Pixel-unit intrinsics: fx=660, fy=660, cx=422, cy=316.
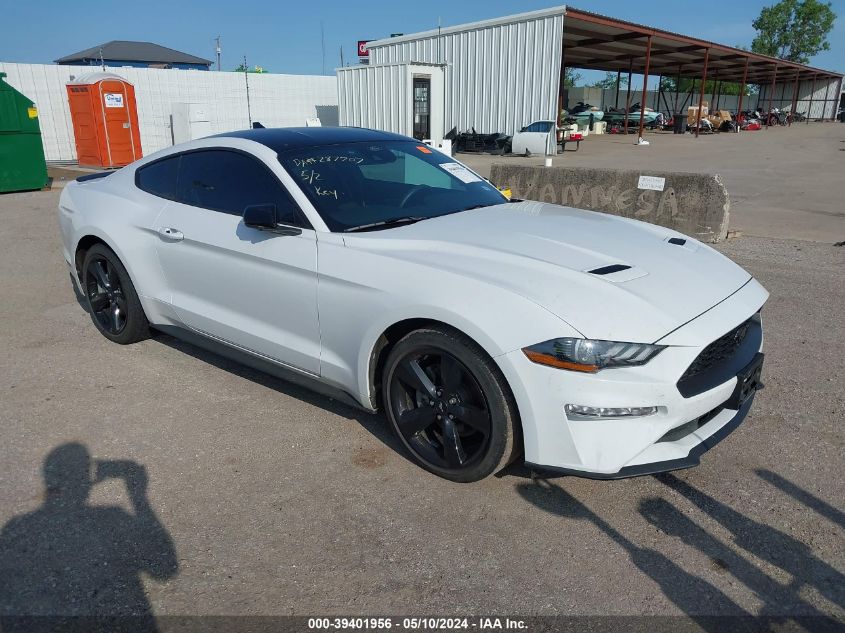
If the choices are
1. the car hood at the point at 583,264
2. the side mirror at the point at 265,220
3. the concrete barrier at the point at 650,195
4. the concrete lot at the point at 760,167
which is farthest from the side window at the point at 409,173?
the concrete lot at the point at 760,167

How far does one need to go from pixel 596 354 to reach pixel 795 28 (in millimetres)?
106805

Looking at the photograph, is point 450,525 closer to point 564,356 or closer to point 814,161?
point 564,356

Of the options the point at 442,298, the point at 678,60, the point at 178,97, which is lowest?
the point at 442,298

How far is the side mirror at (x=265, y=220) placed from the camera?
11.1 feet

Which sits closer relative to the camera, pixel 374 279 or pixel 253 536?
pixel 253 536

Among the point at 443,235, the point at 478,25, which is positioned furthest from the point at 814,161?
the point at 443,235

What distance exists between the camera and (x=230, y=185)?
3.94m

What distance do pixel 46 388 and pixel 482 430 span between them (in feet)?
9.84

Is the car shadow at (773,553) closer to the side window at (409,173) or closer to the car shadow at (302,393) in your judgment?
the car shadow at (302,393)

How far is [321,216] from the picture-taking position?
3.45 meters

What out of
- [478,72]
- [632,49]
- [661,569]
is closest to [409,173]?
[661,569]

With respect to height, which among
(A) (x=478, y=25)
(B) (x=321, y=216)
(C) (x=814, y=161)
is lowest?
(C) (x=814, y=161)

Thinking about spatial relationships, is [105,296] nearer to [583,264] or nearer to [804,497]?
[583,264]

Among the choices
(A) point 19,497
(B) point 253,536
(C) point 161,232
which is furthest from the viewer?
(C) point 161,232
